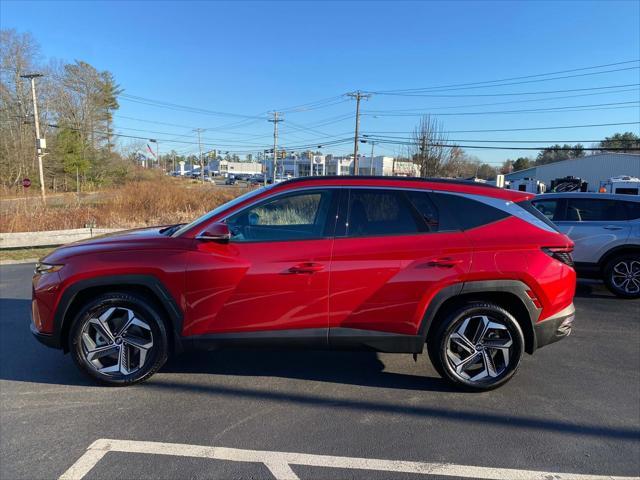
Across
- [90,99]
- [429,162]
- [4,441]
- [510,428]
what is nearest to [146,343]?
[4,441]

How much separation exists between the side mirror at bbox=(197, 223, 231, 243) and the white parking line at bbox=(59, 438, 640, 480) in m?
1.50

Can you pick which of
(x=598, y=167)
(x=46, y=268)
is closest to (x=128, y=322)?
(x=46, y=268)

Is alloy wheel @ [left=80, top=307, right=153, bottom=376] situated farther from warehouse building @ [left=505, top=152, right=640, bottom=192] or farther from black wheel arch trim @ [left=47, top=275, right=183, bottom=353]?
warehouse building @ [left=505, top=152, right=640, bottom=192]

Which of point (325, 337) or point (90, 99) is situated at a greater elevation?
point (90, 99)

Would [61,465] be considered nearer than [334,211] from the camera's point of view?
Yes

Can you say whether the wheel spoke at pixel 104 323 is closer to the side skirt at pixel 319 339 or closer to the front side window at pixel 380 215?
the side skirt at pixel 319 339

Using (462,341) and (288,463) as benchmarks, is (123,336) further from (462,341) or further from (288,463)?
(462,341)

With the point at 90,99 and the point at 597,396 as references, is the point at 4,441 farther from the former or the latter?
the point at 90,99

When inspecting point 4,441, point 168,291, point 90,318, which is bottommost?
point 4,441

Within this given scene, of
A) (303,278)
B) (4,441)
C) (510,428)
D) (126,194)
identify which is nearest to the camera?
(4,441)

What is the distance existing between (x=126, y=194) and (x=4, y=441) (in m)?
17.6

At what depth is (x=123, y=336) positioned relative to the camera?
3.52 metres

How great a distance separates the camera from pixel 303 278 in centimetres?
333

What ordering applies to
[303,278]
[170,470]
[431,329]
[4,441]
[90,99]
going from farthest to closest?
[90,99] → [431,329] → [303,278] → [4,441] → [170,470]
